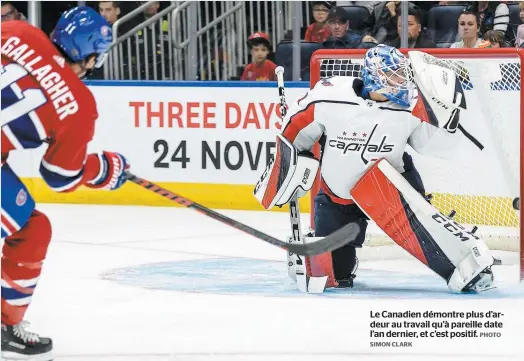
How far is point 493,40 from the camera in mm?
5926

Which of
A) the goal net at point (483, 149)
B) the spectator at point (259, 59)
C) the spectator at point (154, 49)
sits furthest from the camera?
the spectator at point (154, 49)

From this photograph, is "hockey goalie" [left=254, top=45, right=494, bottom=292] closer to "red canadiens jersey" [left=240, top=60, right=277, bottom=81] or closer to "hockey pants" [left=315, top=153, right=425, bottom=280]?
"hockey pants" [left=315, top=153, right=425, bottom=280]

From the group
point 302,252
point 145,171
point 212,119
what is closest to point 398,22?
point 212,119

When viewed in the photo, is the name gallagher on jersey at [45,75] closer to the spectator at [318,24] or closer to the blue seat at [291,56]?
the blue seat at [291,56]

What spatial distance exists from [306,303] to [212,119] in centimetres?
271

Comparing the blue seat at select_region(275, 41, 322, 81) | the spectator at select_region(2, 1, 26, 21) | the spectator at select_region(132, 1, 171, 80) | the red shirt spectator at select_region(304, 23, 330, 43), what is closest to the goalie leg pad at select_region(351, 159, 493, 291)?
the blue seat at select_region(275, 41, 322, 81)

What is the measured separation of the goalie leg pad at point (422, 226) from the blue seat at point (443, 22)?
207 centimetres

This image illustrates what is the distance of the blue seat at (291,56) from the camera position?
661 cm

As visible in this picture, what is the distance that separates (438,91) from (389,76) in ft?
0.68

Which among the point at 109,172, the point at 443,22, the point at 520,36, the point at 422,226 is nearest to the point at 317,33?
the point at 443,22

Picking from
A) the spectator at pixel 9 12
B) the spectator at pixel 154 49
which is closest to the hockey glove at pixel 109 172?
the spectator at pixel 154 49

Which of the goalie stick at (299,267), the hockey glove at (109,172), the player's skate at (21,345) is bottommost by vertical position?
the goalie stick at (299,267)

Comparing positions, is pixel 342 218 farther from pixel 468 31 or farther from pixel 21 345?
pixel 468 31

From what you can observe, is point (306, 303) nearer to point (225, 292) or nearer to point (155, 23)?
point (225, 292)
